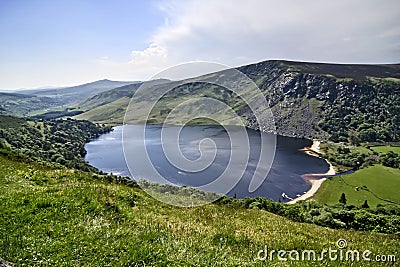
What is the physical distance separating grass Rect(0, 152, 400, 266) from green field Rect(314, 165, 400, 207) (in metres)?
132

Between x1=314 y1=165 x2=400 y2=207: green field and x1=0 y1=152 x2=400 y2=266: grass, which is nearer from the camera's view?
x1=0 y1=152 x2=400 y2=266: grass

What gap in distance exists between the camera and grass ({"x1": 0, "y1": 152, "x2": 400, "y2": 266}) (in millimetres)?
9570

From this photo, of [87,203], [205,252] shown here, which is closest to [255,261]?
[205,252]

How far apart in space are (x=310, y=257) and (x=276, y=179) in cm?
15556

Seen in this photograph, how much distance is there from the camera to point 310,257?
11109 millimetres
